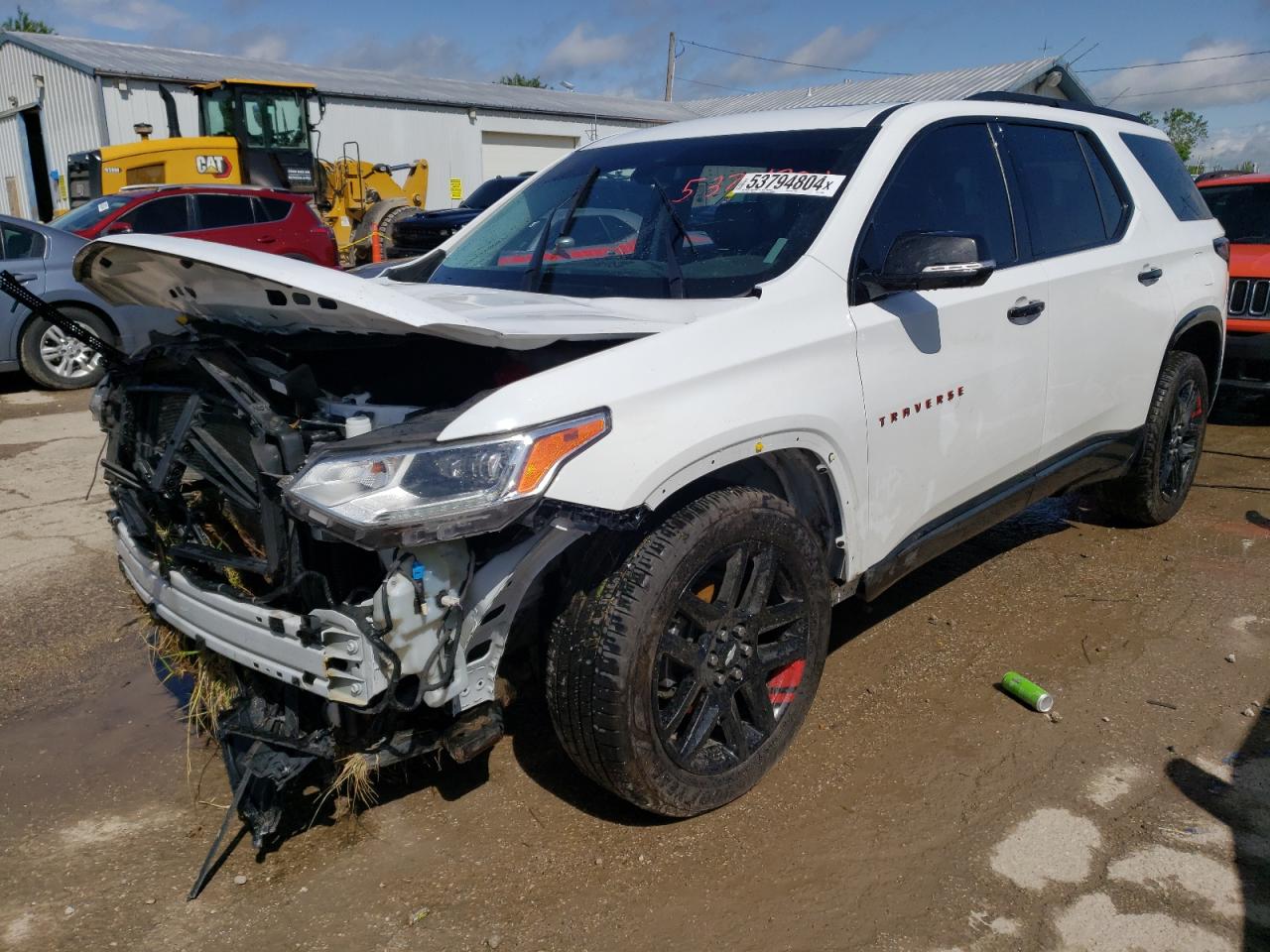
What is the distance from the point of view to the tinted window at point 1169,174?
15.5ft

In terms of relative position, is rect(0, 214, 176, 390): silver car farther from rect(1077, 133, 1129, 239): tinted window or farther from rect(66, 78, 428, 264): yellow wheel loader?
rect(1077, 133, 1129, 239): tinted window

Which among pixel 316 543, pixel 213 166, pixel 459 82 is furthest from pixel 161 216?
pixel 459 82

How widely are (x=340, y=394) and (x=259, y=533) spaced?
422 mm

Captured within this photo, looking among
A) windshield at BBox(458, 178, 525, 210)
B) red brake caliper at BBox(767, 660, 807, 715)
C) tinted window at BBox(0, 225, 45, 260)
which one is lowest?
red brake caliper at BBox(767, 660, 807, 715)

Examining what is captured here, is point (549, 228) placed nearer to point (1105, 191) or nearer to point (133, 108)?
point (1105, 191)

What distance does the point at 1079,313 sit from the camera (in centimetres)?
396

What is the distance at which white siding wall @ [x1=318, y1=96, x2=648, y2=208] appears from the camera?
27000mm

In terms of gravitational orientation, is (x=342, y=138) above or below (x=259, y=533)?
above

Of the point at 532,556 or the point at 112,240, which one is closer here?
the point at 532,556

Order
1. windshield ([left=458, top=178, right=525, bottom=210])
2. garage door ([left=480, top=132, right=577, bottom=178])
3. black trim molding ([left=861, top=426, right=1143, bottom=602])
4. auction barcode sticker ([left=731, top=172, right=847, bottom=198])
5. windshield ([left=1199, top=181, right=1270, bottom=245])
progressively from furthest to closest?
garage door ([left=480, top=132, right=577, bottom=178]), windshield ([left=458, top=178, right=525, bottom=210]), windshield ([left=1199, top=181, right=1270, bottom=245]), black trim molding ([left=861, top=426, right=1143, bottom=602]), auction barcode sticker ([left=731, top=172, right=847, bottom=198])

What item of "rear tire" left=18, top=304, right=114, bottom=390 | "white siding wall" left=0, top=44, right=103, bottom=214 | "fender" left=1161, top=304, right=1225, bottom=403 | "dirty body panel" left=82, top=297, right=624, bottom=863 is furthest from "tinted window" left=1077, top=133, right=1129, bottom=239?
"white siding wall" left=0, top=44, right=103, bottom=214

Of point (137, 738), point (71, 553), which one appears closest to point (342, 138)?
point (71, 553)

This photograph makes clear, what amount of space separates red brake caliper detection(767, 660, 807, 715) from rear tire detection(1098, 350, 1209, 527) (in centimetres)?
266

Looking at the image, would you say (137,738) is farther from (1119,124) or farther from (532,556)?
(1119,124)
